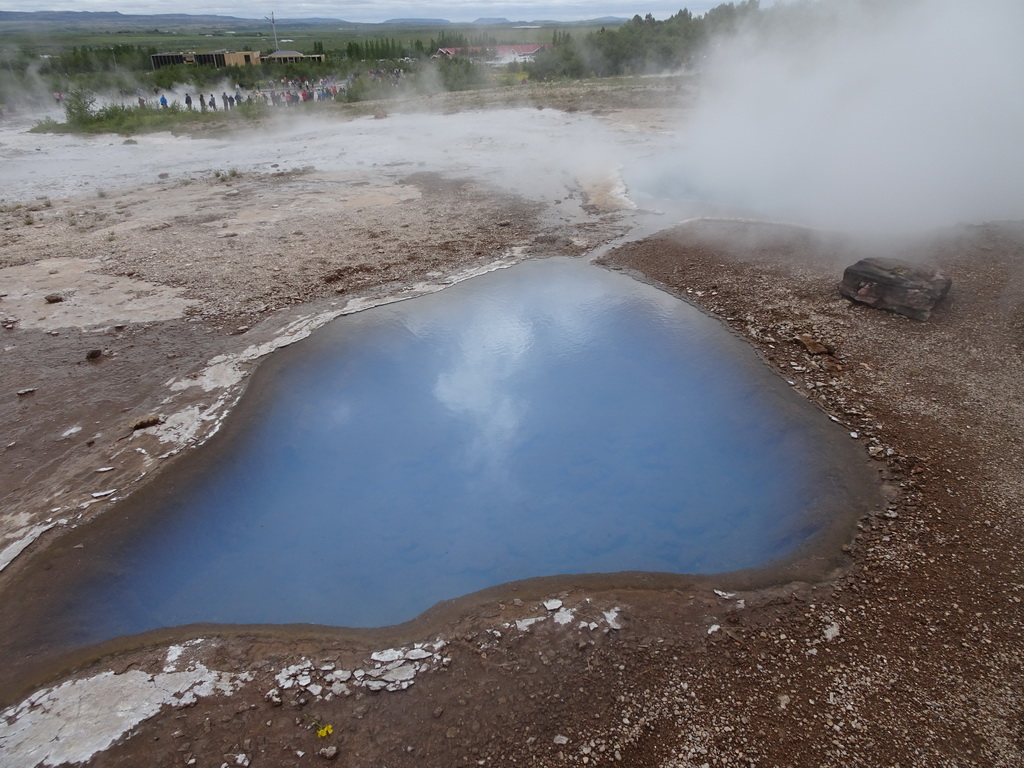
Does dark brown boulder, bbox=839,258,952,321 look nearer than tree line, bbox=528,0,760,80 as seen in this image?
Yes

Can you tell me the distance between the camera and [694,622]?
120 inches

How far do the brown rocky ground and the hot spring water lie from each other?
0.29 meters

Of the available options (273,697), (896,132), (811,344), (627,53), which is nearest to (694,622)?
(273,697)

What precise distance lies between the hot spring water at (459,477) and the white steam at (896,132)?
15.4ft

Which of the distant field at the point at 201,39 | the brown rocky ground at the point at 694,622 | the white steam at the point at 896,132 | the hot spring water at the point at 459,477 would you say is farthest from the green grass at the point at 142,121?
the distant field at the point at 201,39

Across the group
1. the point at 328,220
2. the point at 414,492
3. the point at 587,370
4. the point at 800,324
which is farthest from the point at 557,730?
Result: the point at 328,220

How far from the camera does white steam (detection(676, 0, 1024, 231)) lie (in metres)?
8.59

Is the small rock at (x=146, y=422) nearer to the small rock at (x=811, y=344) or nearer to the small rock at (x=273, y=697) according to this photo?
the small rock at (x=273, y=697)

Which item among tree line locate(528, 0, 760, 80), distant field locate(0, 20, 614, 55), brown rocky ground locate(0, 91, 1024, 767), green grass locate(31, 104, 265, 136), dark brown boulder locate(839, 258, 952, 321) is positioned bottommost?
brown rocky ground locate(0, 91, 1024, 767)

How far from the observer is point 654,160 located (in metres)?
12.2

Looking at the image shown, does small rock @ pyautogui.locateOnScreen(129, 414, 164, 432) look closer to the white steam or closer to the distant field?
the white steam

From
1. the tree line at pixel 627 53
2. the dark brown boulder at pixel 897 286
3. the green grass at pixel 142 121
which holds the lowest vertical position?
the dark brown boulder at pixel 897 286

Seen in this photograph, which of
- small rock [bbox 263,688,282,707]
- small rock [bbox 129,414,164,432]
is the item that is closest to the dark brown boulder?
small rock [bbox 263,688,282,707]

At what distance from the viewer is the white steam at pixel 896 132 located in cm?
859
